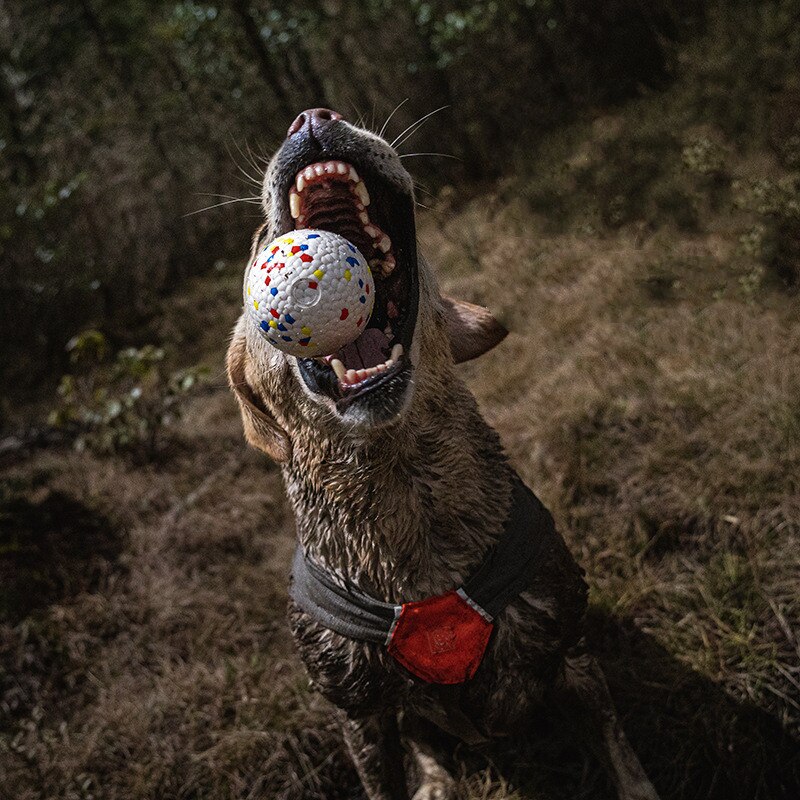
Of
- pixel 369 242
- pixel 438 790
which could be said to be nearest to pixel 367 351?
pixel 369 242

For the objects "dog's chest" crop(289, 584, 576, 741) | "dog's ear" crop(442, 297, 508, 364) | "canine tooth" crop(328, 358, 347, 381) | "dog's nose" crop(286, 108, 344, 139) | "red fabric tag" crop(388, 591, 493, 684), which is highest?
"dog's nose" crop(286, 108, 344, 139)

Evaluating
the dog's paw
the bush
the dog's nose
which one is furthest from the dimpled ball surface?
the bush

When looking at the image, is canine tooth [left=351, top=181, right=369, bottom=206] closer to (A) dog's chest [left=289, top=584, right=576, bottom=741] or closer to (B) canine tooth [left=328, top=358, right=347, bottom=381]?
(B) canine tooth [left=328, top=358, right=347, bottom=381]

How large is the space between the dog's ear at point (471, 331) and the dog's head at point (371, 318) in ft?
0.25

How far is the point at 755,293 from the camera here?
4.22m

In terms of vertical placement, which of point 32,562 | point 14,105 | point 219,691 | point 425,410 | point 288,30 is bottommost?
point 219,691

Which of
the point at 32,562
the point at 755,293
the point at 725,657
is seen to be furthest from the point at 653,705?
the point at 32,562

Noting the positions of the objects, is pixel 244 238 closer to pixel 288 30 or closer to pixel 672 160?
pixel 288 30

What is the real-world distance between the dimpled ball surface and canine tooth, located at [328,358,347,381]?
9cm

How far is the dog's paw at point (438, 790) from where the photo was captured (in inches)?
109

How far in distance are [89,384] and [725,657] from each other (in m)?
5.35

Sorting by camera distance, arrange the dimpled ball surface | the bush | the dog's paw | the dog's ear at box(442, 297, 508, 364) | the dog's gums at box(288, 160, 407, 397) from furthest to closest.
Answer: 1. the bush
2. the dog's paw
3. the dog's ear at box(442, 297, 508, 364)
4. the dog's gums at box(288, 160, 407, 397)
5. the dimpled ball surface

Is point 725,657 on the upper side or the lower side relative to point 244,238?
lower

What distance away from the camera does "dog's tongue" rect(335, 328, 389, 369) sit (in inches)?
85.8
